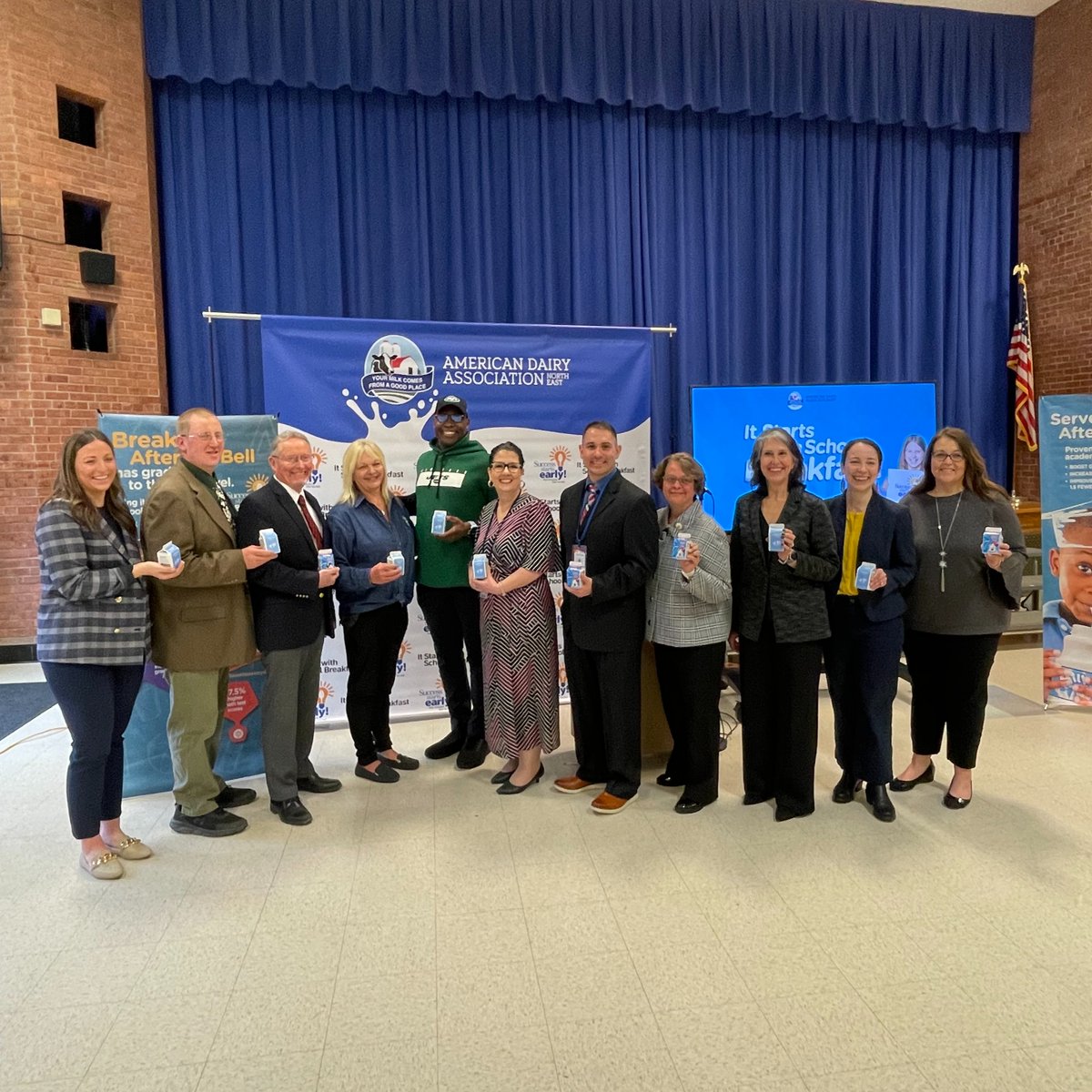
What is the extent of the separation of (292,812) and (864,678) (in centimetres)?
225

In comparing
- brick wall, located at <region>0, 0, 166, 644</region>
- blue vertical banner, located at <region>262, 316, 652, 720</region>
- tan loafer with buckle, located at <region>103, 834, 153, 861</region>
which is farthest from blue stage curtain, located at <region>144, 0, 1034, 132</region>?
tan loafer with buckle, located at <region>103, 834, 153, 861</region>

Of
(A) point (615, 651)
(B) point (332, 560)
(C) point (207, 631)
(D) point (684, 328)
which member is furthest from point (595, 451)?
(D) point (684, 328)

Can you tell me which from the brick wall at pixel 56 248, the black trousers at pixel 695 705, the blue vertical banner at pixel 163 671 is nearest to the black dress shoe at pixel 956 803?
the black trousers at pixel 695 705

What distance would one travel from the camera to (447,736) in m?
3.85

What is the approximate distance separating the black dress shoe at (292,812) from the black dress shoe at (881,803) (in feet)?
7.15

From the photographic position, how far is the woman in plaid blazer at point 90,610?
2.46m

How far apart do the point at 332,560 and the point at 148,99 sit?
4596 millimetres

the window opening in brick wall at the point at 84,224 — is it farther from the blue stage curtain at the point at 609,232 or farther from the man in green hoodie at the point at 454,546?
the man in green hoodie at the point at 454,546

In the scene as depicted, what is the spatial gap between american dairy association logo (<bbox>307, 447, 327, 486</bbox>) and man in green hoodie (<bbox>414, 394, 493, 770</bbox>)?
734mm

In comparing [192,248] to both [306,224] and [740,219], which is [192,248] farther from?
[740,219]

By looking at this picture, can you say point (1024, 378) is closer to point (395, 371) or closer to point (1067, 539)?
point (1067, 539)

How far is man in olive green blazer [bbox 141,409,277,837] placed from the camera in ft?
8.96

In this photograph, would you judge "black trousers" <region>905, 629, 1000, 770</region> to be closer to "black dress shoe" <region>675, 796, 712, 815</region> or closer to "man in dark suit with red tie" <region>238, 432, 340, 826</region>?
"black dress shoe" <region>675, 796, 712, 815</region>

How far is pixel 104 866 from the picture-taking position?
271 centimetres
